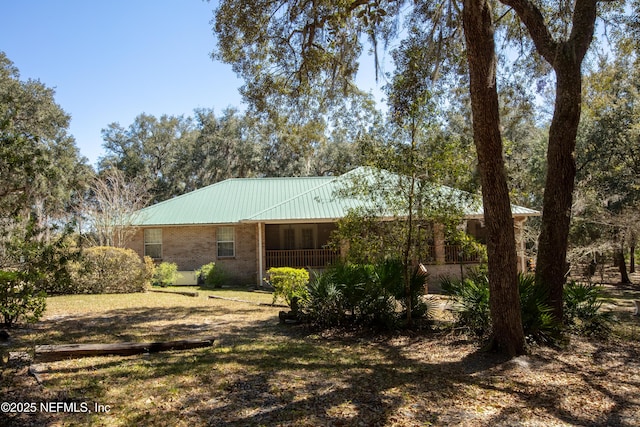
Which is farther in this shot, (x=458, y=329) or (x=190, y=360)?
(x=458, y=329)

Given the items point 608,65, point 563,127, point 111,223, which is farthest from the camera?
point 111,223

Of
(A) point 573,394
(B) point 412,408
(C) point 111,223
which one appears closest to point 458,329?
(A) point 573,394

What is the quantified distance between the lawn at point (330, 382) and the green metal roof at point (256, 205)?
10.0 m

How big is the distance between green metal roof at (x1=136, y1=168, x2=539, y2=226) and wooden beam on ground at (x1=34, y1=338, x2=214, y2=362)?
10729 mm

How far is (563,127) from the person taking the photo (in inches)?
338

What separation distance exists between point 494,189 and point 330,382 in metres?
3.71

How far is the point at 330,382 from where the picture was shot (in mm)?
5785

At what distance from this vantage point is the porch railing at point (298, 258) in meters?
20.7

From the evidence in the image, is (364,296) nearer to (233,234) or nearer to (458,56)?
(458,56)

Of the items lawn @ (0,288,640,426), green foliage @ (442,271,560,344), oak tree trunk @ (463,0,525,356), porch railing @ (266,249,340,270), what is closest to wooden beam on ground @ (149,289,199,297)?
porch railing @ (266,249,340,270)

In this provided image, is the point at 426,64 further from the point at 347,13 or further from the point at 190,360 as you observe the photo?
the point at 190,360

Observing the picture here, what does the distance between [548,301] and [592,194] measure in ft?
42.6

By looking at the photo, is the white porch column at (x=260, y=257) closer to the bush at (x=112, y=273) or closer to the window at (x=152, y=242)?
the bush at (x=112, y=273)

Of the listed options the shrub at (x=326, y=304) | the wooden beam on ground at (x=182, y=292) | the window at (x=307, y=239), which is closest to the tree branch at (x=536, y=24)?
the shrub at (x=326, y=304)
